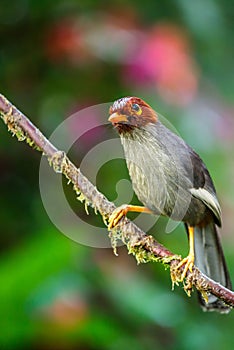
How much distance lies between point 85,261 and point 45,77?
669mm

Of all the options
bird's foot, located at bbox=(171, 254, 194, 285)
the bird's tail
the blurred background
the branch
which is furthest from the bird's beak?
the blurred background

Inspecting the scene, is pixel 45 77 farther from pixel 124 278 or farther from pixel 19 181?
pixel 124 278

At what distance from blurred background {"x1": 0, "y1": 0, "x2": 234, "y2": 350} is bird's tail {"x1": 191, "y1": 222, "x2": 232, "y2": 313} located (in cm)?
64

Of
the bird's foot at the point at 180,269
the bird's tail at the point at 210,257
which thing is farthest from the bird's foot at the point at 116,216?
the bird's tail at the point at 210,257

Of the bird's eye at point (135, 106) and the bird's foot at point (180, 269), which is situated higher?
the bird's eye at point (135, 106)

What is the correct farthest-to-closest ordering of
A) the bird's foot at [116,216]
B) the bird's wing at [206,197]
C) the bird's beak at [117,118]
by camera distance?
the bird's wing at [206,197], the bird's foot at [116,216], the bird's beak at [117,118]

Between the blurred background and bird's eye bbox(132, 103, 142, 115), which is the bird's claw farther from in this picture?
the blurred background

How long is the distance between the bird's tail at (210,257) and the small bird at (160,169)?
0.58 feet

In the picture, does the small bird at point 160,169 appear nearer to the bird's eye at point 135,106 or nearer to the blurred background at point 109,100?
the bird's eye at point 135,106

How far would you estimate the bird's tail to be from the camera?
1635mm

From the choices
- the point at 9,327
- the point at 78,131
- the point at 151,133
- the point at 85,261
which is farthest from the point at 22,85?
the point at 151,133

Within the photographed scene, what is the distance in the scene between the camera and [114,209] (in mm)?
1126

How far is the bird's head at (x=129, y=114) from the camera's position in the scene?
999 mm

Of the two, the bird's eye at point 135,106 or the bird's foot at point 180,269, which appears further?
the bird's foot at point 180,269
